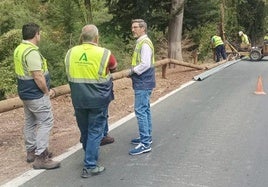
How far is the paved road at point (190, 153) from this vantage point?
18.8 ft

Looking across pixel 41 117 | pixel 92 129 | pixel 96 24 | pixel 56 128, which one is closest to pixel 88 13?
pixel 96 24

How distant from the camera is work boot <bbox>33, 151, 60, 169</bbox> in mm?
6212

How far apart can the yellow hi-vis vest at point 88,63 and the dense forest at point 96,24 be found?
6.70 meters

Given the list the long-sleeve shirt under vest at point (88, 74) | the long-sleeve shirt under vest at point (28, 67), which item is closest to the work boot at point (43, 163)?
the long-sleeve shirt under vest at point (28, 67)

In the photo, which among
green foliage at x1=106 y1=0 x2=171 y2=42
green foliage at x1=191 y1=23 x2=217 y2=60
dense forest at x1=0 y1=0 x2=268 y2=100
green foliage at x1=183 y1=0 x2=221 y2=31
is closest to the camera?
dense forest at x1=0 y1=0 x2=268 y2=100

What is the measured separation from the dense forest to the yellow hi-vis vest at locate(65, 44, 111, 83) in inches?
264

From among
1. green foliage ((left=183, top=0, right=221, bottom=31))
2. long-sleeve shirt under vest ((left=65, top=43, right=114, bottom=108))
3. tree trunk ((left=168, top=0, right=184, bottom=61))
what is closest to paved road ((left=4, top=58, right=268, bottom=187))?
long-sleeve shirt under vest ((left=65, top=43, right=114, bottom=108))

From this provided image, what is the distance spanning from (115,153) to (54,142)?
1334 millimetres

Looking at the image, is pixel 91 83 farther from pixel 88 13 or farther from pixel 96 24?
pixel 96 24

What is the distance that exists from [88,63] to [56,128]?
12.0ft

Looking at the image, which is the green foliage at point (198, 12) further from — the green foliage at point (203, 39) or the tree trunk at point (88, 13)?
the green foliage at point (203, 39)

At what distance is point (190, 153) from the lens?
270 inches

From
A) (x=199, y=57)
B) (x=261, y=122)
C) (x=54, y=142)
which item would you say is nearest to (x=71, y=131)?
Result: (x=54, y=142)

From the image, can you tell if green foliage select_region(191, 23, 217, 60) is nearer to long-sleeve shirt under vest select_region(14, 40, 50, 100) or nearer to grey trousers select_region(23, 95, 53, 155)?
grey trousers select_region(23, 95, 53, 155)
